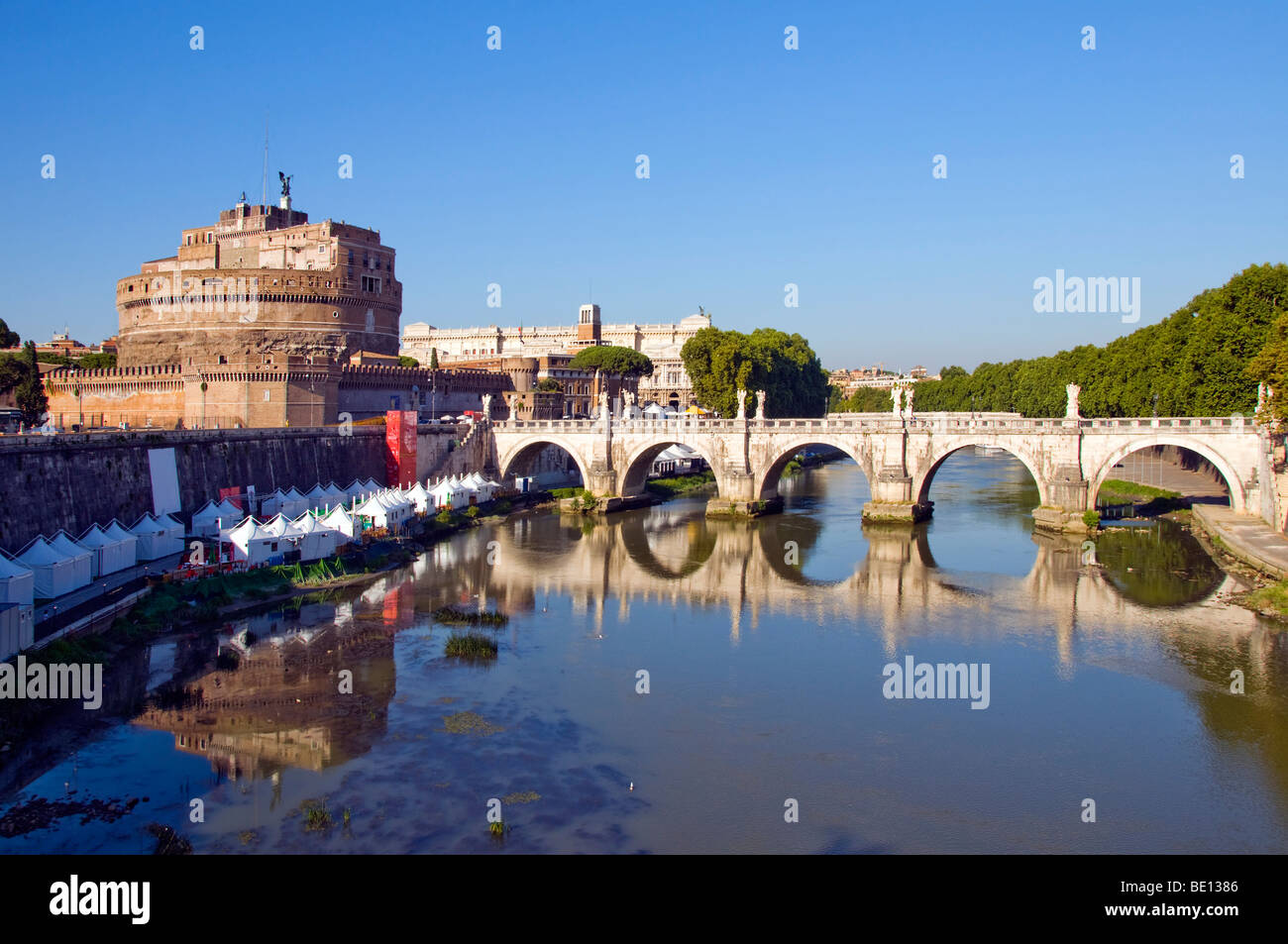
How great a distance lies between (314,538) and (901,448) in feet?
87.4

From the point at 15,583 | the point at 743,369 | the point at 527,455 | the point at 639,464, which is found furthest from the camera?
the point at 743,369

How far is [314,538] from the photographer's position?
33.0 meters

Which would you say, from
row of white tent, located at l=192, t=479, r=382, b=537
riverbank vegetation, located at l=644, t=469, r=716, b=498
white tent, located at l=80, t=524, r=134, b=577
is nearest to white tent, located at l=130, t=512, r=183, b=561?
white tent, located at l=80, t=524, r=134, b=577

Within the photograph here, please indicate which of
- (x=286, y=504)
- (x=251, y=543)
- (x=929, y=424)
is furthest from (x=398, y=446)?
(x=929, y=424)

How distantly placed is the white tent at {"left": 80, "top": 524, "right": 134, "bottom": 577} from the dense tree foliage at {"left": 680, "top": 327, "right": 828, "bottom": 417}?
142 feet

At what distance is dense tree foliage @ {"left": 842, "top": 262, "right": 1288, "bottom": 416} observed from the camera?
1673 inches

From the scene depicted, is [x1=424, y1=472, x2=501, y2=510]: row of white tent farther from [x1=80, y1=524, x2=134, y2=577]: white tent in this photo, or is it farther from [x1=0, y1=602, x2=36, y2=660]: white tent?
[x1=0, y1=602, x2=36, y2=660]: white tent

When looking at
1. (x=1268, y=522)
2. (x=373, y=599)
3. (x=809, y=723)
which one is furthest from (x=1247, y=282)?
(x=373, y=599)

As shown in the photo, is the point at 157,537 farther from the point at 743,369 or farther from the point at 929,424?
the point at 743,369

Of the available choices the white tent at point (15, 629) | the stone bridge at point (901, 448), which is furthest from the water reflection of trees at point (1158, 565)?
the white tent at point (15, 629)

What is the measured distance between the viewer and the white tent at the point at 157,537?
3023 cm

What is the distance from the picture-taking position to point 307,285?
64.4 metres
